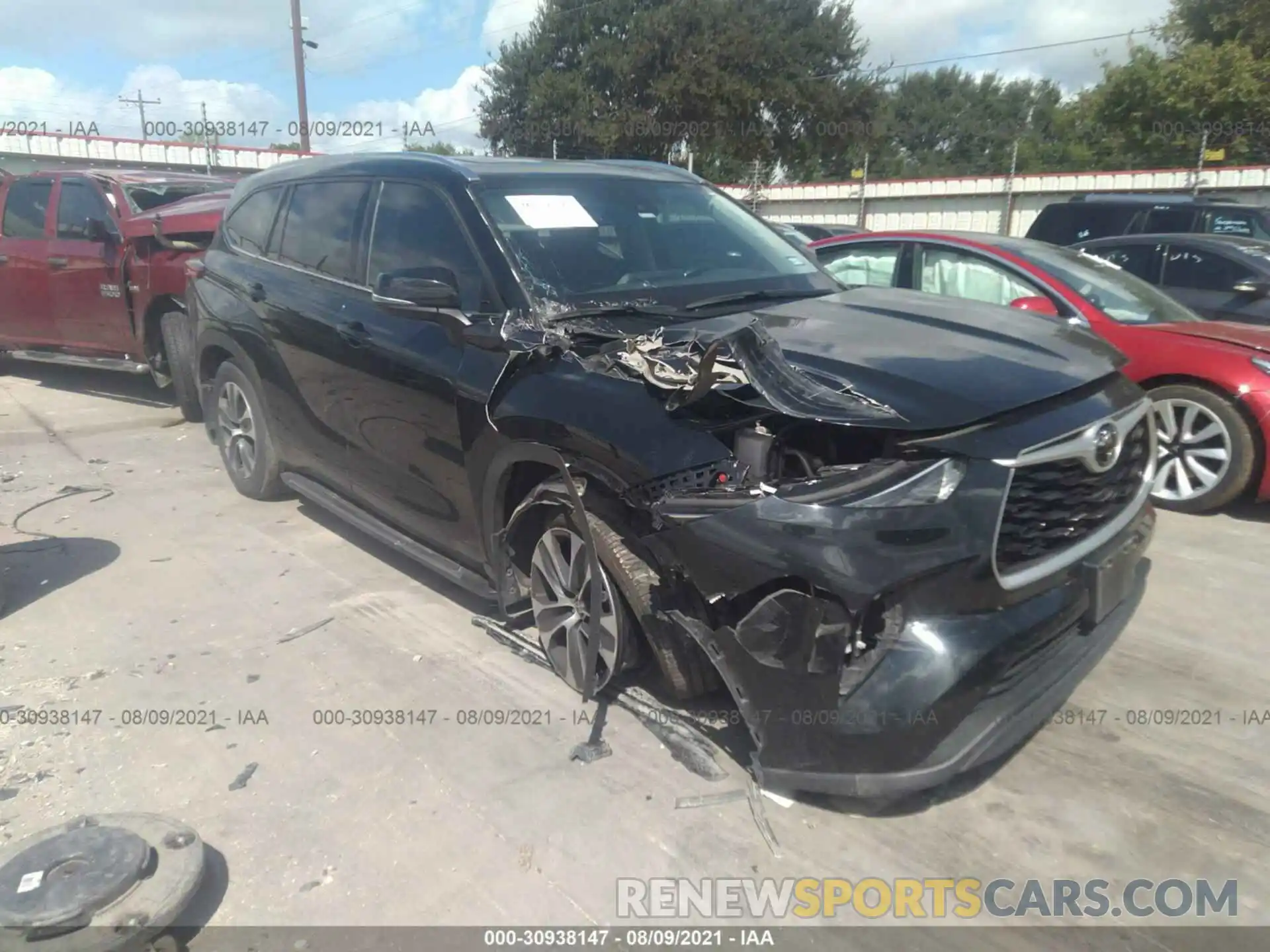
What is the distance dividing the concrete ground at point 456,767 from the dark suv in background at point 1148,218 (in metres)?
6.84

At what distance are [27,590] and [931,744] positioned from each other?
437 cm

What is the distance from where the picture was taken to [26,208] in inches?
360

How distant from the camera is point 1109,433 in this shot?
2947 mm

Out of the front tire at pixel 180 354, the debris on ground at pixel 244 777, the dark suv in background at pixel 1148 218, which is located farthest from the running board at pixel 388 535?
the dark suv in background at pixel 1148 218

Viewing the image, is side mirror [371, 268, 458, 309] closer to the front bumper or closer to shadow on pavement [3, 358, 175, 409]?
the front bumper

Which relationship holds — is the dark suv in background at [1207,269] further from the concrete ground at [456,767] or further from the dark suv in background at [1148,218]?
the concrete ground at [456,767]

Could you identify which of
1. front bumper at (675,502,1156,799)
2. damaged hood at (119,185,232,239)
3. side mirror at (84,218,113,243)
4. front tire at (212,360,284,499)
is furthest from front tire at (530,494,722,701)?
side mirror at (84,218,113,243)

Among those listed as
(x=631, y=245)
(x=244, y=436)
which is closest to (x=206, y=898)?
(x=631, y=245)

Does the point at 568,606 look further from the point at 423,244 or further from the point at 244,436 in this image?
the point at 244,436

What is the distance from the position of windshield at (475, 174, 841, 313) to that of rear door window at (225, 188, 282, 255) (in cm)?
202

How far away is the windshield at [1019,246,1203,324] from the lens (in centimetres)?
587

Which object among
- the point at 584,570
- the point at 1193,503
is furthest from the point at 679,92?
the point at 584,570

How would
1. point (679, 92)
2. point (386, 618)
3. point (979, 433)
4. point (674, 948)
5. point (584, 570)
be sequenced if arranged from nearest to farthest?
point (674, 948)
point (979, 433)
point (584, 570)
point (386, 618)
point (679, 92)

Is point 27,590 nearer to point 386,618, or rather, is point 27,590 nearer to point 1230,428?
point 386,618
